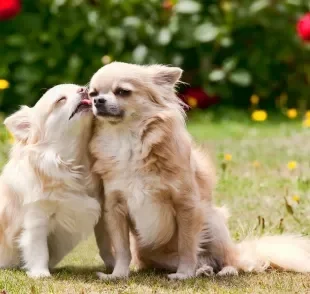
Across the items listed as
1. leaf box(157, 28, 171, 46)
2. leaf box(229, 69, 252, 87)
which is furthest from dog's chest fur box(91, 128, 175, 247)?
leaf box(229, 69, 252, 87)

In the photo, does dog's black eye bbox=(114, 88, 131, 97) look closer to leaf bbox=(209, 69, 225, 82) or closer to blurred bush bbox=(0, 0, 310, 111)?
blurred bush bbox=(0, 0, 310, 111)

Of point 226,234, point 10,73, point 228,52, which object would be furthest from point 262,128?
point 226,234

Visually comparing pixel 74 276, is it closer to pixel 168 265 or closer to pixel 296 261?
pixel 168 265

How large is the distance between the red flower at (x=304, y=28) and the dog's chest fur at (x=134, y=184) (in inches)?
183

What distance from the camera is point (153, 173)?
388cm

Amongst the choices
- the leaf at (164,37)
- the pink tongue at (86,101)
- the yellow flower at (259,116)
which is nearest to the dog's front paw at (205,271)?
the pink tongue at (86,101)

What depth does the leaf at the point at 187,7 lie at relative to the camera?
341 inches

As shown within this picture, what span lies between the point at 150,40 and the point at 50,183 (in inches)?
196

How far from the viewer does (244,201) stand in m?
5.39

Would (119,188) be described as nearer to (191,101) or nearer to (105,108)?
(105,108)

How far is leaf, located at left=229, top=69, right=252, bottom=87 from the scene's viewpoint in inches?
347

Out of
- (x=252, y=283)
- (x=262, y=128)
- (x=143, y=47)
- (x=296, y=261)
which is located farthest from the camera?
(x=143, y=47)

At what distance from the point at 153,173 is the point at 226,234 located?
1.87 ft

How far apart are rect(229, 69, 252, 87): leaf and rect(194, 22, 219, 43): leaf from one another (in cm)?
45
